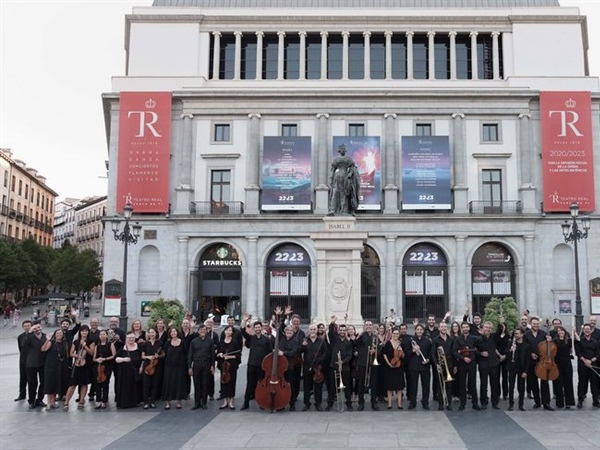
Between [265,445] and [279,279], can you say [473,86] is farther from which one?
[265,445]

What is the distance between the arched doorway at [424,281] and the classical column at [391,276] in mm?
744

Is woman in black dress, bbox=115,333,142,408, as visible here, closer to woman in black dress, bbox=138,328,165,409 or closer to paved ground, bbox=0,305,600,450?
woman in black dress, bbox=138,328,165,409

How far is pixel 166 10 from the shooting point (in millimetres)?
43469

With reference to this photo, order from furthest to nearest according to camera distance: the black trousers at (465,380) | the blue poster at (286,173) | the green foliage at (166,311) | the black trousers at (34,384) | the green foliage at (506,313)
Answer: the blue poster at (286,173)
the green foliage at (166,311)
the green foliage at (506,313)
the black trousers at (34,384)
the black trousers at (465,380)

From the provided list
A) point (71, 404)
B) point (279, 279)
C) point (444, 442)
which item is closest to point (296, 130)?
point (279, 279)

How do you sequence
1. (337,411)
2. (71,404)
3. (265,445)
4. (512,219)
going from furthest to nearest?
(512,219), (71,404), (337,411), (265,445)

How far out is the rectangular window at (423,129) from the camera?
41.2 meters

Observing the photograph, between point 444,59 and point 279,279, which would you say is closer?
point 279,279

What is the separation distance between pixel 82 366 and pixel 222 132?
3053 centimetres

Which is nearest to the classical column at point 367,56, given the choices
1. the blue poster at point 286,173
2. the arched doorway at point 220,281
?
the blue poster at point 286,173

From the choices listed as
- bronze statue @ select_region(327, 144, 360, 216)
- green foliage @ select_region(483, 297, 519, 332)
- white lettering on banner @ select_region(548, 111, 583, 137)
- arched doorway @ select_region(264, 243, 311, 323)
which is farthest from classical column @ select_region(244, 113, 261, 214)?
bronze statue @ select_region(327, 144, 360, 216)

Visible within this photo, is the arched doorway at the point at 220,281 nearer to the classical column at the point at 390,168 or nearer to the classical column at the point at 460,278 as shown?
the classical column at the point at 390,168

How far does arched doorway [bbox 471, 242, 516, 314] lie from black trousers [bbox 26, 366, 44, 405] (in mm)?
31535

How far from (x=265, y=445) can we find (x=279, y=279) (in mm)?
30543
